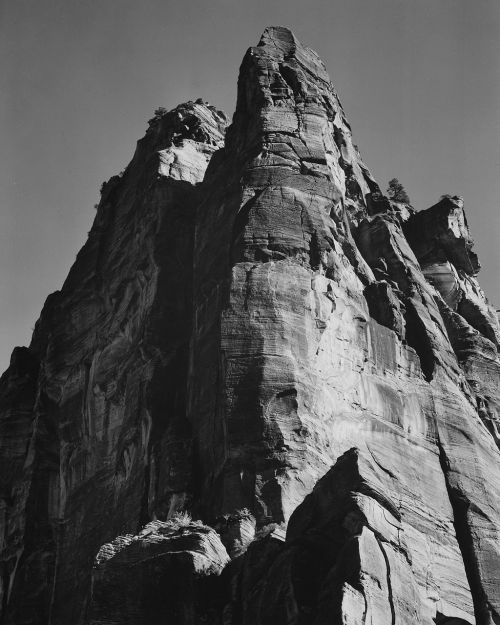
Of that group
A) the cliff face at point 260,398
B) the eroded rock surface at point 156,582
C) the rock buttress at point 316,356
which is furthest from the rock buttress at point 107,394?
the eroded rock surface at point 156,582

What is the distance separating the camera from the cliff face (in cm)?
4956

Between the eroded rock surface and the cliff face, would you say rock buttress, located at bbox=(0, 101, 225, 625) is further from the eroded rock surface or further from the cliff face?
the eroded rock surface

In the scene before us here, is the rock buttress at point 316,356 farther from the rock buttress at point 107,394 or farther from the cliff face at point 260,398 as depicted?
the rock buttress at point 107,394

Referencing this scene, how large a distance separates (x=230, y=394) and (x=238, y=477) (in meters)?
3.58

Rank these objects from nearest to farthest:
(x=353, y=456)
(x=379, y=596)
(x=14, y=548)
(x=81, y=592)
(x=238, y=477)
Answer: (x=379, y=596) → (x=353, y=456) → (x=238, y=477) → (x=81, y=592) → (x=14, y=548)

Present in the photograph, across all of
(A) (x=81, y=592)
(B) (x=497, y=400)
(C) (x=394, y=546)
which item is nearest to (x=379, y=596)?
(C) (x=394, y=546)

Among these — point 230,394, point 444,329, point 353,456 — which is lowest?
point 353,456

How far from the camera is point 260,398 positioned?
57.5 meters

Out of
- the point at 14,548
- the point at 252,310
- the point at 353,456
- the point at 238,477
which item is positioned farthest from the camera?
the point at 14,548

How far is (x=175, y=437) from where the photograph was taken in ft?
202

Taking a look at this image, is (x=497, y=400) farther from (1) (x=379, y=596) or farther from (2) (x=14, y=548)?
(1) (x=379, y=596)

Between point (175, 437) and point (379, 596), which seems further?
point (175, 437)

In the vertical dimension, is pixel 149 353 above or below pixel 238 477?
above

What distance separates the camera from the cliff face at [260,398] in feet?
163
